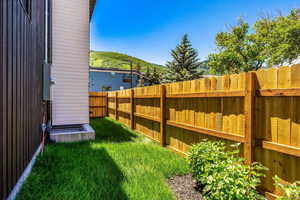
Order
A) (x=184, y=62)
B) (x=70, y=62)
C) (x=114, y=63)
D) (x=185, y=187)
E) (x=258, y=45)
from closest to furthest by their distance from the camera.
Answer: (x=185, y=187) < (x=70, y=62) < (x=258, y=45) < (x=184, y=62) < (x=114, y=63)

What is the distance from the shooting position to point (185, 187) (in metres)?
2.62

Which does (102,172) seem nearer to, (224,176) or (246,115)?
(224,176)

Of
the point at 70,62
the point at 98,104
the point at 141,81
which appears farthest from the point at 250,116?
the point at 141,81

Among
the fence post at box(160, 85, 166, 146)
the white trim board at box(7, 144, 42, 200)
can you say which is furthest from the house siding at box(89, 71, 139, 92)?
the white trim board at box(7, 144, 42, 200)

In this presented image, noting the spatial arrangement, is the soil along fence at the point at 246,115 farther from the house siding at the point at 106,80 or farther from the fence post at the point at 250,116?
the house siding at the point at 106,80

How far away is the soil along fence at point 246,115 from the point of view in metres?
2.04

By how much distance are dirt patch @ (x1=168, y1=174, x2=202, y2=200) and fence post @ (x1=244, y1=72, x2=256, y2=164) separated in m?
0.89

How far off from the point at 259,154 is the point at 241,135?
0.35 metres

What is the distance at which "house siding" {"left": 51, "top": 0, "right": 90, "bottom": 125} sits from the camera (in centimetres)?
568

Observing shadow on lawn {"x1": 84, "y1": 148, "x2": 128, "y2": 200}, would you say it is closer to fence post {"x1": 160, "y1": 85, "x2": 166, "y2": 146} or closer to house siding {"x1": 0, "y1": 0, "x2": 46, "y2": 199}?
house siding {"x1": 0, "y1": 0, "x2": 46, "y2": 199}

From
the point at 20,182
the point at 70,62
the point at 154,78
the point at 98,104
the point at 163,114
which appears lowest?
the point at 20,182

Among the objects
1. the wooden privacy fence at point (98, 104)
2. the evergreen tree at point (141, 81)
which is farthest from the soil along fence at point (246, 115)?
the evergreen tree at point (141, 81)

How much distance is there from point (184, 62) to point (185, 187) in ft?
78.3

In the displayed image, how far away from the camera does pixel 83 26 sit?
613 centimetres
